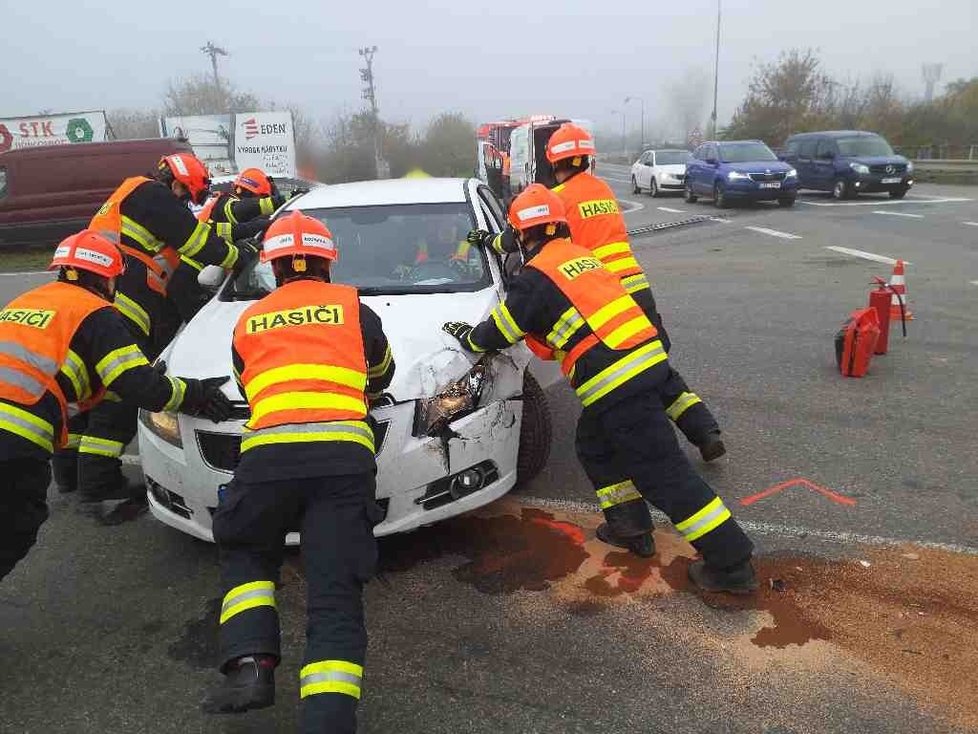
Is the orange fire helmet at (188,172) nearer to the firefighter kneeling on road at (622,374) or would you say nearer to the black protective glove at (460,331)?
the black protective glove at (460,331)

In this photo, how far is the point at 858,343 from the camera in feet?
18.9

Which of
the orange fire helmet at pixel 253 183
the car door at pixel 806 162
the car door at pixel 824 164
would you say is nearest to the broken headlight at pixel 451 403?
the orange fire helmet at pixel 253 183

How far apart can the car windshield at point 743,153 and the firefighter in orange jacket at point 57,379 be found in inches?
699

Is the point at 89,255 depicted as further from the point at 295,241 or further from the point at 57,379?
the point at 295,241

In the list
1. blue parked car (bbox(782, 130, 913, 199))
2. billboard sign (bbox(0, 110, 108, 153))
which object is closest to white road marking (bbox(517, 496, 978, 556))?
blue parked car (bbox(782, 130, 913, 199))

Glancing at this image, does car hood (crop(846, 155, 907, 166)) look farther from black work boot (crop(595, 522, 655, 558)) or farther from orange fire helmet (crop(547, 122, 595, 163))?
black work boot (crop(595, 522, 655, 558))

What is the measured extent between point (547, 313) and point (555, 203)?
59cm

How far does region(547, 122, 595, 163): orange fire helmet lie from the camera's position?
442 centimetres

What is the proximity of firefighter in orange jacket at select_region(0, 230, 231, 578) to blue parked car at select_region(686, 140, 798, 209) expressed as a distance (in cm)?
1686

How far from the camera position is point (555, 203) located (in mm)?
3543

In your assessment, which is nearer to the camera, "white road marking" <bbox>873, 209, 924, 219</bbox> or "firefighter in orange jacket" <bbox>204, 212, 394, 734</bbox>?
"firefighter in orange jacket" <bbox>204, 212, 394, 734</bbox>

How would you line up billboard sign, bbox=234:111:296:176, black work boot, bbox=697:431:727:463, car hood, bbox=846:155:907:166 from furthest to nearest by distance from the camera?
billboard sign, bbox=234:111:296:176, car hood, bbox=846:155:907:166, black work boot, bbox=697:431:727:463

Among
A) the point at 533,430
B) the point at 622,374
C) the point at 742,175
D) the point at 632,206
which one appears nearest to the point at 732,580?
the point at 622,374

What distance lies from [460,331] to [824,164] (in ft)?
61.1
